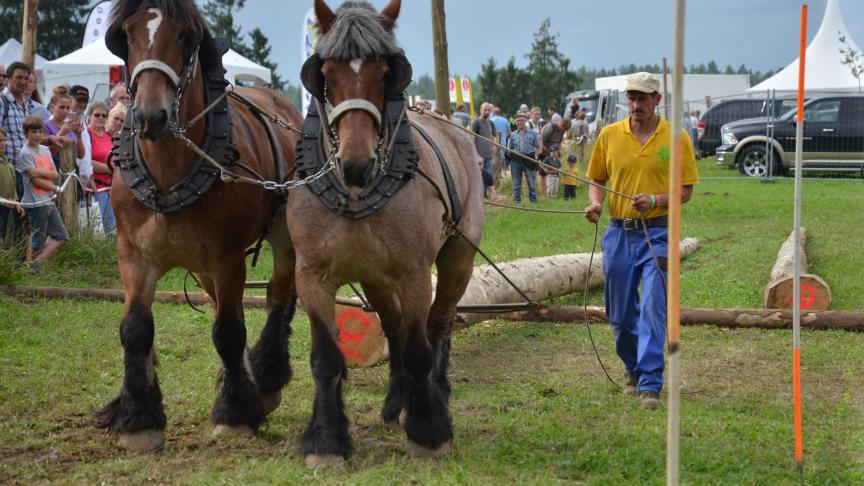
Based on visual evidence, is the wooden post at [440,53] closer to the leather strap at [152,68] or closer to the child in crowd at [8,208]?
the child in crowd at [8,208]

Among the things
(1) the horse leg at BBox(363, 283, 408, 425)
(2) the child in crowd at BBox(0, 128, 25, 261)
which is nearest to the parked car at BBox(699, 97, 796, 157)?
(2) the child in crowd at BBox(0, 128, 25, 261)

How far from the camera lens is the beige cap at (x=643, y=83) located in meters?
6.17

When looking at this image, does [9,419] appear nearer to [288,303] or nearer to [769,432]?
[288,303]

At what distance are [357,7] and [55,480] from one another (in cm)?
265

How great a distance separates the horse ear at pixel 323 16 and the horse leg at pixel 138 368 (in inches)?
60.0

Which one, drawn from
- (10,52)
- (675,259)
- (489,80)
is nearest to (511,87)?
(489,80)

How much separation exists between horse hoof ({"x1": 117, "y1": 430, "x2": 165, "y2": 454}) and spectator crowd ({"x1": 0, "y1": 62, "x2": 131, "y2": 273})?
5317mm

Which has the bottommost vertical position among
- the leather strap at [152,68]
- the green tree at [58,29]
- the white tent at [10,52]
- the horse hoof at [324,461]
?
the horse hoof at [324,461]

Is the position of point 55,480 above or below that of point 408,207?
below

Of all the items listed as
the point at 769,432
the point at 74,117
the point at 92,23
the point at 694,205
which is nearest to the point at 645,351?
the point at 769,432

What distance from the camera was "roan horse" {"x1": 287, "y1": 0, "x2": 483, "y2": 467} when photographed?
4.61 metres

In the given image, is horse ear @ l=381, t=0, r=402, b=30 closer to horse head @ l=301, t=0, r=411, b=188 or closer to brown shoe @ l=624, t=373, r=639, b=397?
horse head @ l=301, t=0, r=411, b=188

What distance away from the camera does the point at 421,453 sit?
5.00 meters

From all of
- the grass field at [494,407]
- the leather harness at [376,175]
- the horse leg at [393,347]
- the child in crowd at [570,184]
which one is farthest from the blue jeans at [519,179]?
the leather harness at [376,175]
